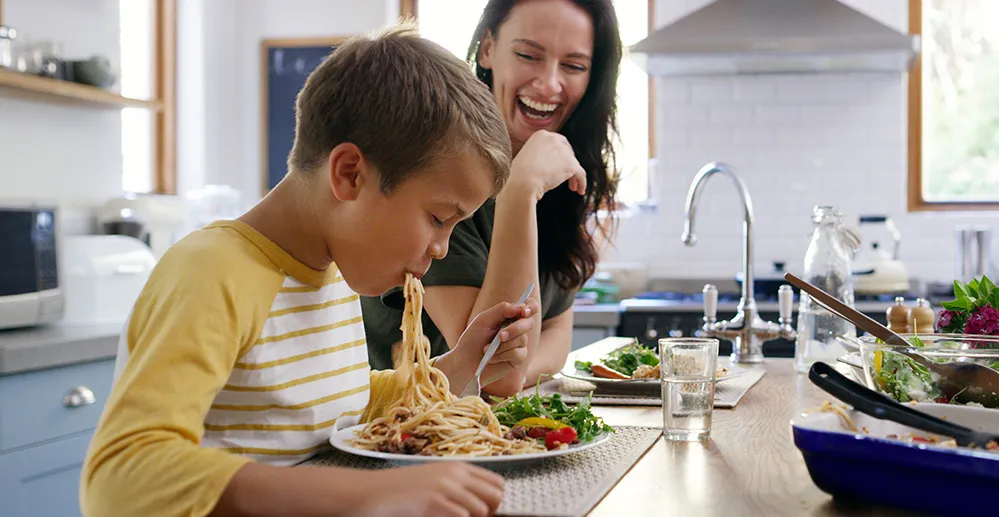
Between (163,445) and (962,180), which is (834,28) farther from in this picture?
(163,445)

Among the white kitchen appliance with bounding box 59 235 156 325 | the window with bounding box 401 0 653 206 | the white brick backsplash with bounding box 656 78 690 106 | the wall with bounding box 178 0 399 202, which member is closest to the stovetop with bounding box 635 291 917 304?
the window with bounding box 401 0 653 206

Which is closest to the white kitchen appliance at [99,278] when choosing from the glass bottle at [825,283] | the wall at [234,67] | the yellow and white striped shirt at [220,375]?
the wall at [234,67]

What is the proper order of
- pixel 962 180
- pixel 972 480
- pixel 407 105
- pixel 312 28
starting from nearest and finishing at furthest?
pixel 972 480, pixel 407 105, pixel 962 180, pixel 312 28

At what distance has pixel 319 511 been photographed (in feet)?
2.97

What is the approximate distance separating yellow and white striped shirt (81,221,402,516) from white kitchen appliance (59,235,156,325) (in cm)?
228

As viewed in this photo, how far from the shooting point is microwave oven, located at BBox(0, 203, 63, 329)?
9.75ft

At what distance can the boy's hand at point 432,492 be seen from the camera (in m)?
0.88

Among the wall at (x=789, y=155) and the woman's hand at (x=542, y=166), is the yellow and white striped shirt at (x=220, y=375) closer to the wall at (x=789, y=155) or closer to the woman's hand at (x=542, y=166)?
the woman's hand at (x=542, y=166)

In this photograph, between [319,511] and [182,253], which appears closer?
[319,511]

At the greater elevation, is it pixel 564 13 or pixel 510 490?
pixel 564 13

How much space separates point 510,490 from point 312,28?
4.62 meters

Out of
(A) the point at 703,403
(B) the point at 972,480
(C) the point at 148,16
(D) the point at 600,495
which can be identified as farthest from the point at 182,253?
(C) the point at 148,16

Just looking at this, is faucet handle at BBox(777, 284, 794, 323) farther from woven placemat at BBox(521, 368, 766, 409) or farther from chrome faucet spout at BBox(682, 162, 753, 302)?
woven placemat at BBox(521, 368, 766, 409)

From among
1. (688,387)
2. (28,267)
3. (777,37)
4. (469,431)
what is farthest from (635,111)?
(469,431)
